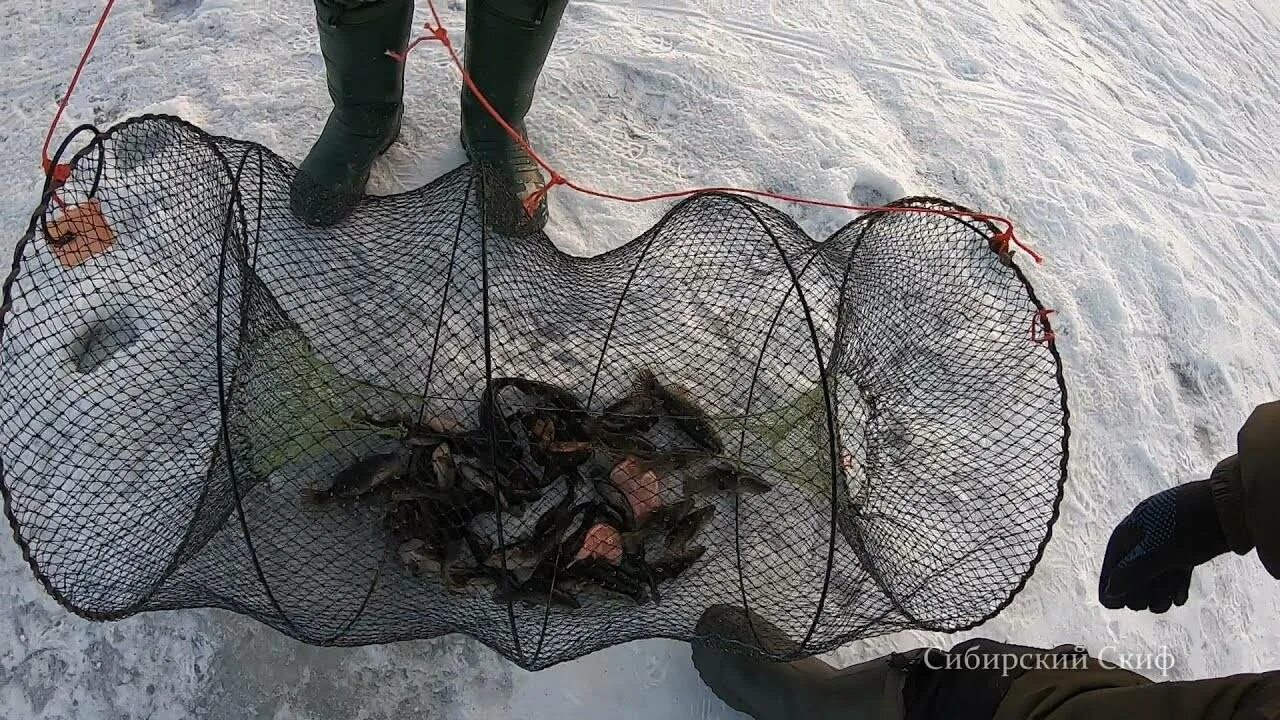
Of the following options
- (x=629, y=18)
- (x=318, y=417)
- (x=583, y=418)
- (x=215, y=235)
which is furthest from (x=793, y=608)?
(x=629, y=18)

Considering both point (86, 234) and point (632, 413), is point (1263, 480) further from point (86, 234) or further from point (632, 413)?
point (86, 234)

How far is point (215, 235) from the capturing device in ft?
7.86

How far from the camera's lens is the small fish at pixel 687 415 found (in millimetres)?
2660

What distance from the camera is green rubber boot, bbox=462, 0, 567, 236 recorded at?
231 centimetres

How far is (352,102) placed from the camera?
8.56 feet

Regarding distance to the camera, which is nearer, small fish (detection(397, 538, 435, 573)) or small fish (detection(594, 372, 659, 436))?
small fish (detection(397, 538, 435, 573))

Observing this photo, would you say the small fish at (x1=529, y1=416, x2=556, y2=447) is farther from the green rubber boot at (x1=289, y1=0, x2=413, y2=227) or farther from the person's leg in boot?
the green rubber boot at (x1=289, y1=0, x2=413, y2=227)

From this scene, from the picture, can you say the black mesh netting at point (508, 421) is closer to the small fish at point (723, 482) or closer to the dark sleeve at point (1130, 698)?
the small fish at point (723, 482)

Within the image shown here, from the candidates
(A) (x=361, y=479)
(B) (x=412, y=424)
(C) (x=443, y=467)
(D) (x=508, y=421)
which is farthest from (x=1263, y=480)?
(A) (x=361, y=479)

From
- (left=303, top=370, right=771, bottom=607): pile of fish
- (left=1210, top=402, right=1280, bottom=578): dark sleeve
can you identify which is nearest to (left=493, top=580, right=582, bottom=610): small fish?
(left=303, top=370, right=771, bottom=607): pile of fish

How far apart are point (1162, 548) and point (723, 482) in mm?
1255

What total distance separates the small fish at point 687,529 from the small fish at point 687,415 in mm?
215

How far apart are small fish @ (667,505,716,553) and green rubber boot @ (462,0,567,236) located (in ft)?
3.65

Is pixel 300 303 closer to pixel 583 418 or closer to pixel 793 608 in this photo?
pixel 583 418
